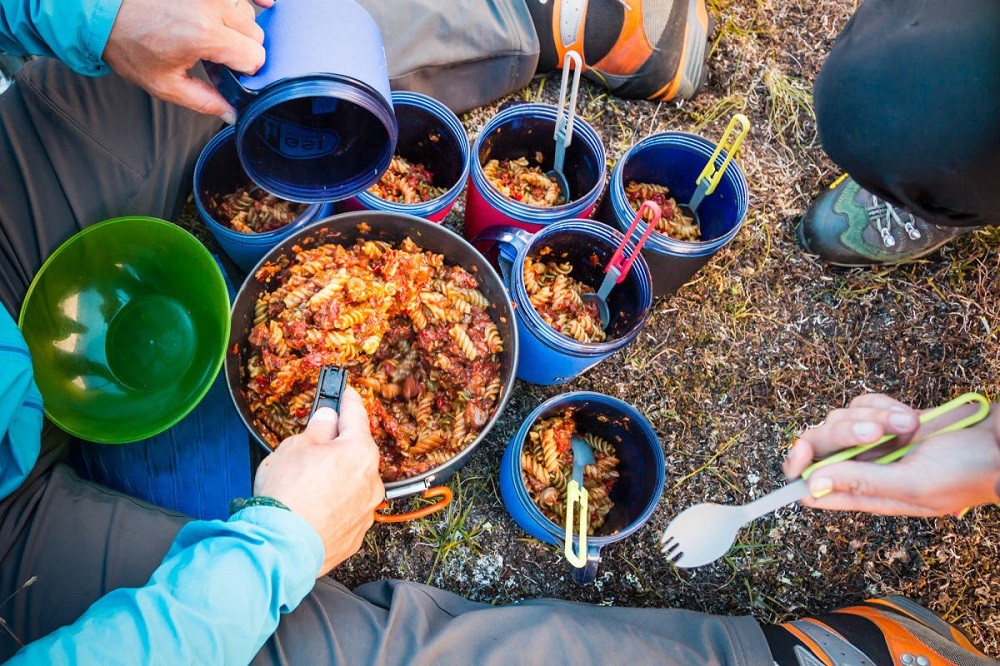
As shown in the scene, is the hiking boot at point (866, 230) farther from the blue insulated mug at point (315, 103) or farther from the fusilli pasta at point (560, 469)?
the blue insulated mug at point (315, 103)

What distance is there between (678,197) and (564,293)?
732 mm

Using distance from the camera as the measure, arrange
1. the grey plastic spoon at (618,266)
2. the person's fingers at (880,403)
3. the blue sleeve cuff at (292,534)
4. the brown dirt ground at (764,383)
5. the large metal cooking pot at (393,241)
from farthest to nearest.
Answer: the brown dirt ground at (764,383) < the grey plastic spoon at (618,266) < the large metal cooking pot at (393,241) < the person's fingers at (880,403) < the blue sleeve cuff at (292,534)

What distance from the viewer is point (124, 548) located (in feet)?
5.68

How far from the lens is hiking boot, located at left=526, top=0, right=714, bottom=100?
100 inches

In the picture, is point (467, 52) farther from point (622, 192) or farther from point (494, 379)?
point (494, 379)

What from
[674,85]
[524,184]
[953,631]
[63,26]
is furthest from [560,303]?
[953,631]

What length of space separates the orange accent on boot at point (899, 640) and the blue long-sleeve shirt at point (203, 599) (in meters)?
1.86

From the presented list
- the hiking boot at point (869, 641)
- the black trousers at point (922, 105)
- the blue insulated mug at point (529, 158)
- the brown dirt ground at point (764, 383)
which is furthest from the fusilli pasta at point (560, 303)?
the hiking boot at point (869, 641)

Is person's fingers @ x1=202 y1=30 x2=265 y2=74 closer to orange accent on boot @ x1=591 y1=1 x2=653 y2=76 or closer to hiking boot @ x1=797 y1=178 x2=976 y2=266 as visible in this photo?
orange accent on boot @ x1=591 y1=1 x2=653 y2=76

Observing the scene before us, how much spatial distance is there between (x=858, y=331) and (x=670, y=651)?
1.58m

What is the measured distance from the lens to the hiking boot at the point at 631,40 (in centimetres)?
255

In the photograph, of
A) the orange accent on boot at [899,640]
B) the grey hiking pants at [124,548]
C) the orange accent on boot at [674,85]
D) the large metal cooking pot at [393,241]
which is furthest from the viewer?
the orange accent on boot at [674,85]

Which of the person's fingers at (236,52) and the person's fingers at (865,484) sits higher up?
the person's fingers at (236,52)

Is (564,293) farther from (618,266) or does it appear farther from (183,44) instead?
(183,44)
